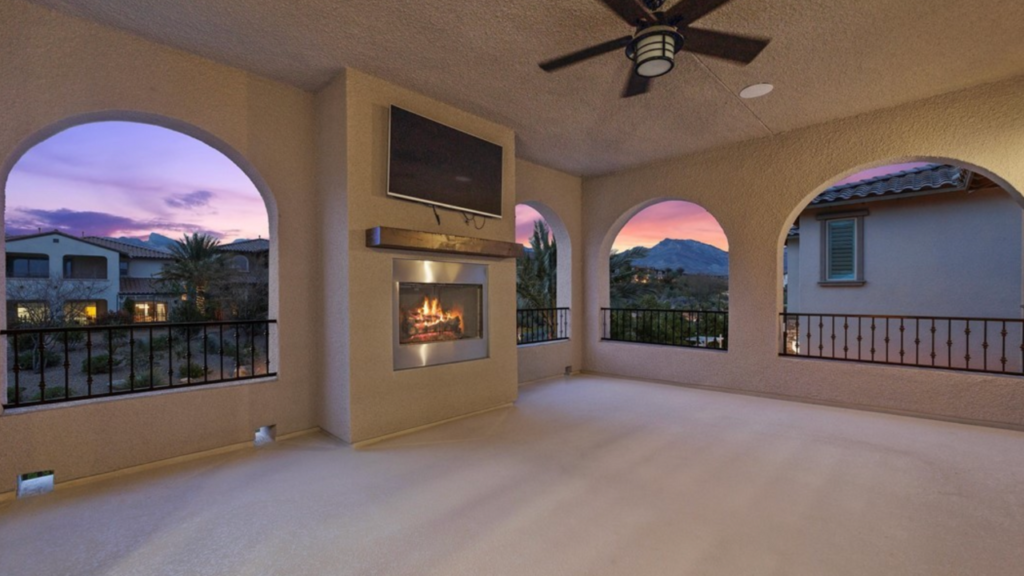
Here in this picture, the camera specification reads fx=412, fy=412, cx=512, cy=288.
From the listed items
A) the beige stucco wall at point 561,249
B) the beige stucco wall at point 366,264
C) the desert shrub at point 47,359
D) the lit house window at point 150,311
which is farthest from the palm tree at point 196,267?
the beige stucco wall at point 561,249

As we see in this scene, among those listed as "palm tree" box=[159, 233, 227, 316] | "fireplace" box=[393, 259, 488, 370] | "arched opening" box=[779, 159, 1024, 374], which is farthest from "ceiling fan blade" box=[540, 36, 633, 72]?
"palm tree" box=[159, 233, 227, 316]

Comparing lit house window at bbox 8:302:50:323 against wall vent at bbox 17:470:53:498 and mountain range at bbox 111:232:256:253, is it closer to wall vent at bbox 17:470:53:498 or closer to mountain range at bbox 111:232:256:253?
mountain range at bbox 111:232:256:253

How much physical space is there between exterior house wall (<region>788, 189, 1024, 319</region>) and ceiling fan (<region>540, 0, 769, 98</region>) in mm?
5588

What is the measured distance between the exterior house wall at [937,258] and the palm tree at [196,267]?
9.94 meters

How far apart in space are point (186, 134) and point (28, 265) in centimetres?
429

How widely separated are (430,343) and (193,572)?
2.13 meters

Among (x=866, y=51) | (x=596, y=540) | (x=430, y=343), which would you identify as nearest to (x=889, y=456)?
(x=596, y=540)

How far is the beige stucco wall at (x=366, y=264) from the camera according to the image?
3.12 metres

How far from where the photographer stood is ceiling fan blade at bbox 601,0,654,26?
1985 millimetres

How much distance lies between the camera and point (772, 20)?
Result: 2512 millimetres

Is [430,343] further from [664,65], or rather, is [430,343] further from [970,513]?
[970,513]

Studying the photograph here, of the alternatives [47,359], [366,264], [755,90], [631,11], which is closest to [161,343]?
[47,359]

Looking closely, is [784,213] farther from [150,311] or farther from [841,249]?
[150,311]

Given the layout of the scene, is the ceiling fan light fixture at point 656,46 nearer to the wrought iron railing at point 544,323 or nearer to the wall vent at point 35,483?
the wrought iron railing at point 544,323
